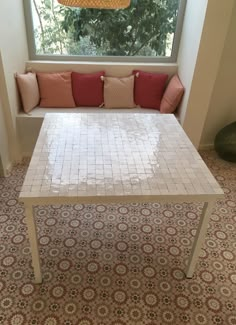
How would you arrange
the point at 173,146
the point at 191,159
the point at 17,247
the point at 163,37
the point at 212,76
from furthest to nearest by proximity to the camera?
the point at 163,37 < the point at 212,76 < the point at 17,247 < the point at 173,146 < the point at 191,159

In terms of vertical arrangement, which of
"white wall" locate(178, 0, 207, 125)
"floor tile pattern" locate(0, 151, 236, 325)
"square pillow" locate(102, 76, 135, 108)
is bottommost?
"floor tile pattern" locate(0, 151, 236, 325)

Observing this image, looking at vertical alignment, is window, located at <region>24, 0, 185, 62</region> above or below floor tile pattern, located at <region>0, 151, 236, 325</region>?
above

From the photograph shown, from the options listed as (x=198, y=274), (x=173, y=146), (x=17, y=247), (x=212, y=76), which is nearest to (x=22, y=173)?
(x=17, y=247)

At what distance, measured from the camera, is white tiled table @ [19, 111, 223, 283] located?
1.23m

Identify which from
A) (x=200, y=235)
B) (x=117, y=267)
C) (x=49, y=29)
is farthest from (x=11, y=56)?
(x=200, y=235)

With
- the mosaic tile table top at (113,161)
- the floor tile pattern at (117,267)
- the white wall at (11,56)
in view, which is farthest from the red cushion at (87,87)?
the floor tile pattern at (117,267)

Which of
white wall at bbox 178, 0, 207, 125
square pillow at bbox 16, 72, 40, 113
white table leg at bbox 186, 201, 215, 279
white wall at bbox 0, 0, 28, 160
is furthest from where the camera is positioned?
square pillow at bbox 16, 72, 40, 113

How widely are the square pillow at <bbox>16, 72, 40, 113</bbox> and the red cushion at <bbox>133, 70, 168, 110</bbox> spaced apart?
3.37ft

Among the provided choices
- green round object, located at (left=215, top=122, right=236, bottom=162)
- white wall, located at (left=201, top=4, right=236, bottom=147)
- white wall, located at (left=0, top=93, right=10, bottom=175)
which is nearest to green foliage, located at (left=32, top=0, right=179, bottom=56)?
white wall, located at (left=201, top=4, right=236, bottom=147)

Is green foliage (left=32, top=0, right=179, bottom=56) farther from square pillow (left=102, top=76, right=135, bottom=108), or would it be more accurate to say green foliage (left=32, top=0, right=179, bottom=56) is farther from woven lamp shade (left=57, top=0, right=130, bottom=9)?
woven lamp shade (left=57, top=0, right=130, bottom=9)

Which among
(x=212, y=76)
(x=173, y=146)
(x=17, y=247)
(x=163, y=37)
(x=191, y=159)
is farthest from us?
(x=163, y=37)

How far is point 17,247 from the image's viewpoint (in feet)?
5.94

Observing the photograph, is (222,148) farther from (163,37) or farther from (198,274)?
(198,274)

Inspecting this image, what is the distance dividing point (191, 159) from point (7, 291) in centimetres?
131
